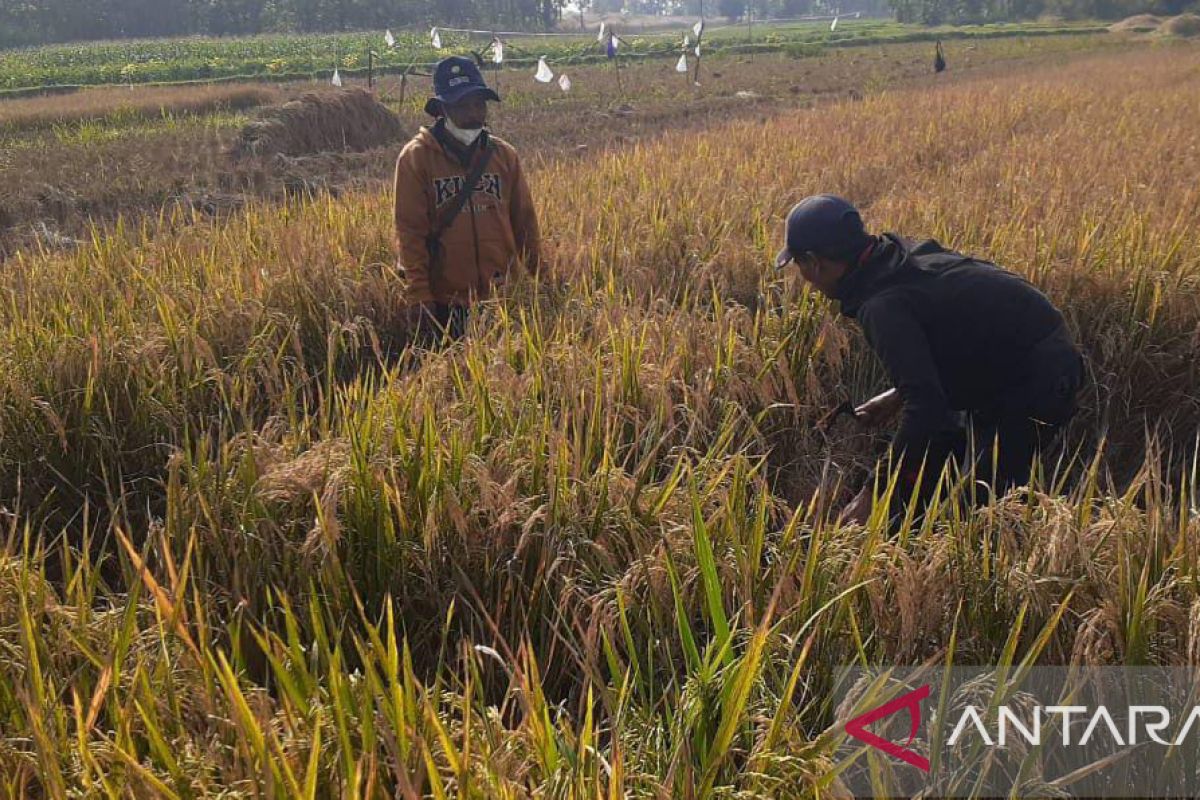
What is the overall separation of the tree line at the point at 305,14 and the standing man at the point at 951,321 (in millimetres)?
69761

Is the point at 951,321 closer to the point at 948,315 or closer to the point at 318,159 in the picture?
the point at 948,315

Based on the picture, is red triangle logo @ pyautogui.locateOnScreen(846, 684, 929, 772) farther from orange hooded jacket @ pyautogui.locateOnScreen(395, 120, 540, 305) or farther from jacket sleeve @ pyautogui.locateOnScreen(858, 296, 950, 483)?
orange hooded jacket @ pyautogui.locateOnScreen(395, 120, 540, 305)

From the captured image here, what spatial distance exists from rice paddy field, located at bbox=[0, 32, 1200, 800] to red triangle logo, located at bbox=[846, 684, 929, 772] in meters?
0.06

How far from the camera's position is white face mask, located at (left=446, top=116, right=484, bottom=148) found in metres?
3.56

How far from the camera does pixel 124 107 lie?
16422 millimetres

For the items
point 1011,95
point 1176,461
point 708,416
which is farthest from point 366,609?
point 1011,95

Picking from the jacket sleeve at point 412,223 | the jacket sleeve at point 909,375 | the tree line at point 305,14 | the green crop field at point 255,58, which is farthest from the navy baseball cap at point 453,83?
the tree line at point 305,14

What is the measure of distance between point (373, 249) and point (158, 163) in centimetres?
848

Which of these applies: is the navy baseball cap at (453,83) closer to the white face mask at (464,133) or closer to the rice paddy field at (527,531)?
the white face mask at (464,133)

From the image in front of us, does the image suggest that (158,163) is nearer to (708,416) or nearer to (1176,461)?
(708,416)

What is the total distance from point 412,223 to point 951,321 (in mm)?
2250

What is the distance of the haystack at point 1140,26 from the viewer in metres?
48.3

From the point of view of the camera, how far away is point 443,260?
12.0 feet

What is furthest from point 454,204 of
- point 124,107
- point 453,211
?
point 124,107
